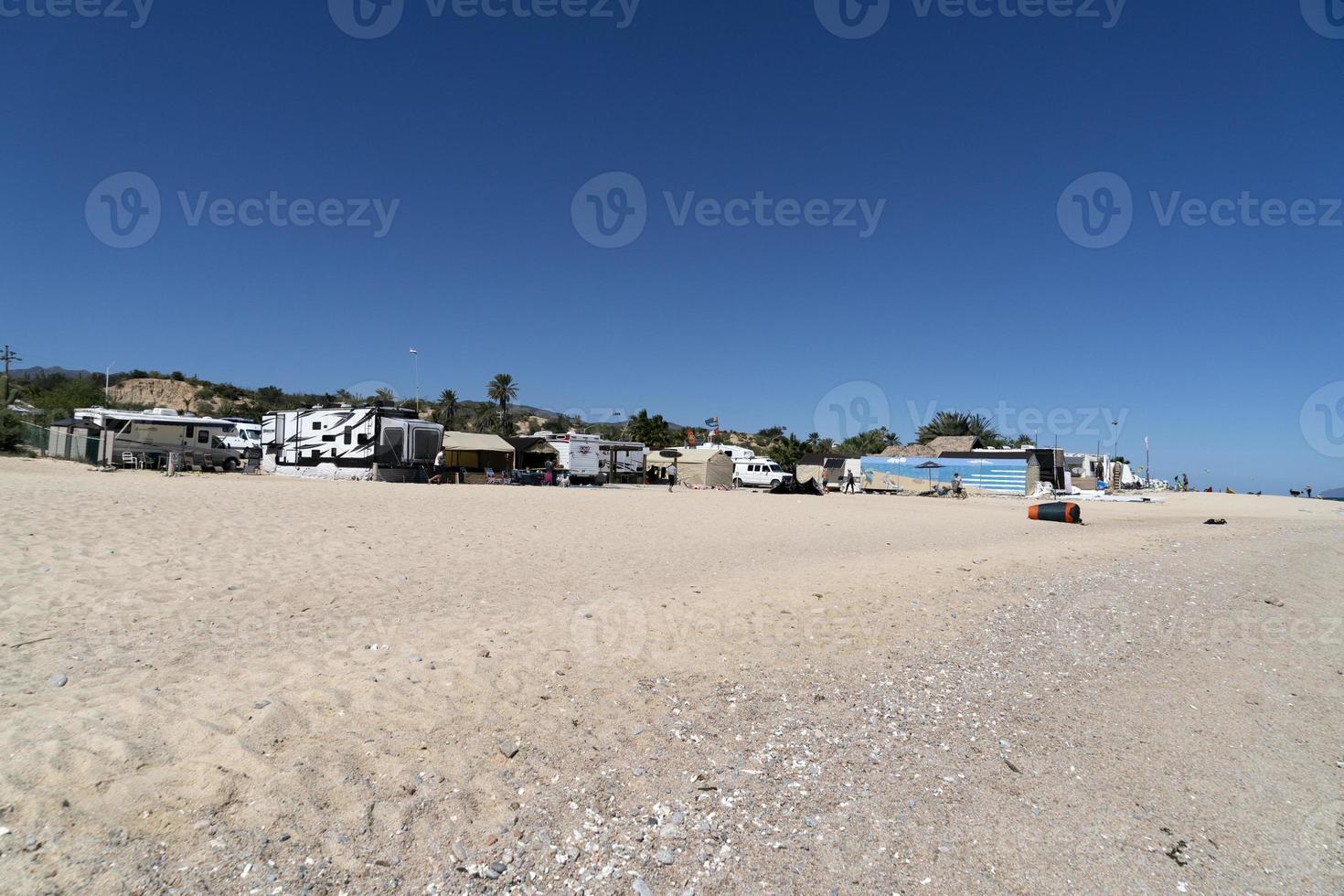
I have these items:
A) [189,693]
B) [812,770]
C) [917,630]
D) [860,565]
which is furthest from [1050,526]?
[189,693]

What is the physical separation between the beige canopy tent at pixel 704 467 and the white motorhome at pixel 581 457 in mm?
4693

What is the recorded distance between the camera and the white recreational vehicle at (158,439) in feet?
85.9

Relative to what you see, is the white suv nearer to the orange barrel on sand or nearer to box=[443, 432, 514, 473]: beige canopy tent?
box=[443, 432, 514, 473]: beige canopy tent

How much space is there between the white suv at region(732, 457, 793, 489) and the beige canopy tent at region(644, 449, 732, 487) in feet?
3.01

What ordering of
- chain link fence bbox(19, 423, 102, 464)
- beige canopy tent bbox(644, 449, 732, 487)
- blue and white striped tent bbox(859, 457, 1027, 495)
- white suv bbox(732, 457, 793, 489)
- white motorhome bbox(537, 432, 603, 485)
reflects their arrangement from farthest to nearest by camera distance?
white suv bbox(732, 457, 793, 489) → beige canopy tent bbox(644, 449, 732, 487) → blue and white striped tent bbox(859, 457, 1027, 495) → white motorhome bbox(537, 432, 603, 485) → chain link fence bbox(19, 423, 102, 464)

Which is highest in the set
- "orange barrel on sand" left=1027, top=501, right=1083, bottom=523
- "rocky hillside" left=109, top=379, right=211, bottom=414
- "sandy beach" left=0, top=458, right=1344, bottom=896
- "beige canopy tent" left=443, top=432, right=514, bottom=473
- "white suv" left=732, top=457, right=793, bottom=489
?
"rocky hillside" left=109, top=379, right=211, bottom=414

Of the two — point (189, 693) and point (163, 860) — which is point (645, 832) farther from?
point (189, 693)

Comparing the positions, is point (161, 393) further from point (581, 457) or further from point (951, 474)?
point (951, 474)

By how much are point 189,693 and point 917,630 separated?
636 centimetres

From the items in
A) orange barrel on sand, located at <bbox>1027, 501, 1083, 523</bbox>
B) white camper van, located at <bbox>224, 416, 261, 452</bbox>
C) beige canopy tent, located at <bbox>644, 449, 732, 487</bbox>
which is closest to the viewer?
orange barrel on sand, located at <bbox>1027, 501, 1083, 523</bbox>

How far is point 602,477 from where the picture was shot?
38.1 m

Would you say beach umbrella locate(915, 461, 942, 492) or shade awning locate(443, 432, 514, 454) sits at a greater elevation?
shade awning locate(443, 432, 514, 454)

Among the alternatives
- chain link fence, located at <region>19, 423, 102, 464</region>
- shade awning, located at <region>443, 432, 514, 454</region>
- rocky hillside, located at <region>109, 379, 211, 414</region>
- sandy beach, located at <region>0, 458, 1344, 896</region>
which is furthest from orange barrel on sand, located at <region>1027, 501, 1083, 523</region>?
rocky hillside, located at <region>109, 379, 211, 414</region>

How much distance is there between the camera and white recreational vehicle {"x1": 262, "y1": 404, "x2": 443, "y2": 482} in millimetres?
27047
